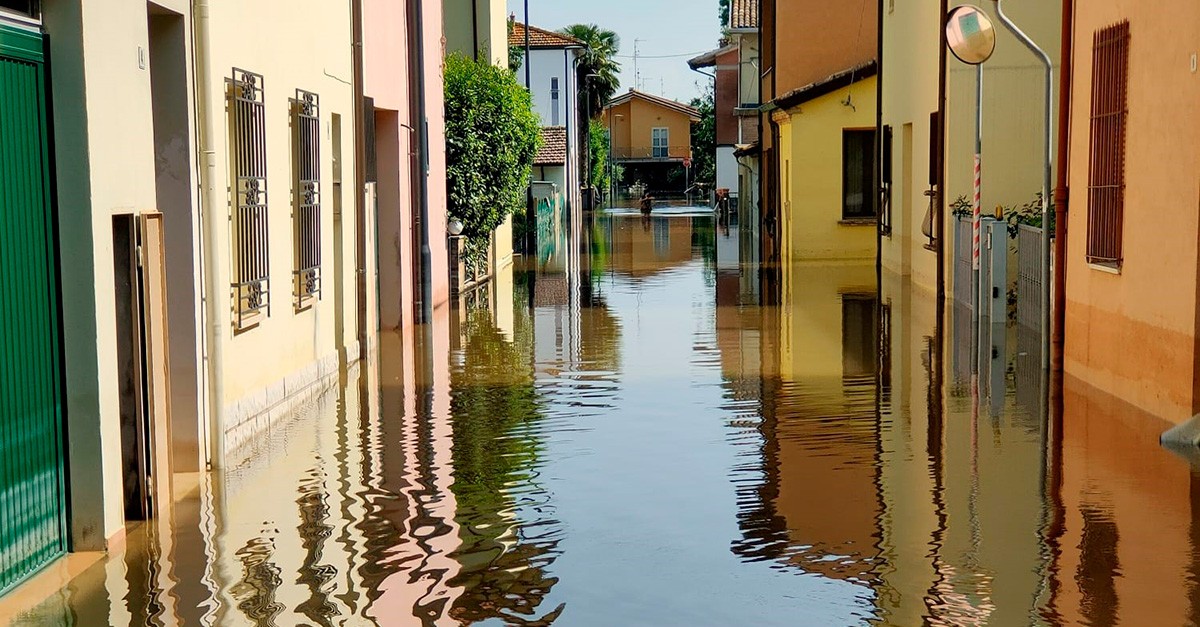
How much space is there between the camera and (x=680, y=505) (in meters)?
8.74

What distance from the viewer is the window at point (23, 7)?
7.23 m

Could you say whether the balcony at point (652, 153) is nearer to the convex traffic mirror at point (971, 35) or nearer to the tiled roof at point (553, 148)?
the tiled roof at point (553, 148)

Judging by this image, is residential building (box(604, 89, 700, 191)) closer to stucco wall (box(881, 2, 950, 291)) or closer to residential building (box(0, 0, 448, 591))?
stucco wall (box(881, 2, 950, 291))

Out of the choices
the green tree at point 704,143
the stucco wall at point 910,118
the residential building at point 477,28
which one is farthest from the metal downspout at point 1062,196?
the green tree at point 704,143

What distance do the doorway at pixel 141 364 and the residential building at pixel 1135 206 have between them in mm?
6556

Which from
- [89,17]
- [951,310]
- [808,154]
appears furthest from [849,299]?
[89,17]

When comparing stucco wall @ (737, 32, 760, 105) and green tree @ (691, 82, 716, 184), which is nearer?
stucco wall @ (737, 32, 760, 105)

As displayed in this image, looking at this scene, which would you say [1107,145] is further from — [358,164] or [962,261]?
[358,164]

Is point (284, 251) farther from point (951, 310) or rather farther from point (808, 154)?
point (808, 154)

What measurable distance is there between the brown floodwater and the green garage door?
339 mm

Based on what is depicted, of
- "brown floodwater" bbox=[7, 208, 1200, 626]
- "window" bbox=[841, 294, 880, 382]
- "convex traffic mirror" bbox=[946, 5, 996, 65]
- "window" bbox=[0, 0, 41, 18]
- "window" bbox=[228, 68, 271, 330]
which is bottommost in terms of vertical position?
"brown floodwater" bbox=[7, 208, 1200, 626]

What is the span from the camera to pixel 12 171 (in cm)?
714

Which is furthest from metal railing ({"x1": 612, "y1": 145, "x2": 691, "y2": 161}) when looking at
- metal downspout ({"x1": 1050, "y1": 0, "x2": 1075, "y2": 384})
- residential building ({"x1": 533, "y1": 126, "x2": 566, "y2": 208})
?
metal downspout ({"x1": 1050, "y1": 0, "x2": 1075, "y2": 384})

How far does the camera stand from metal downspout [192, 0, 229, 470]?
1016 cm
